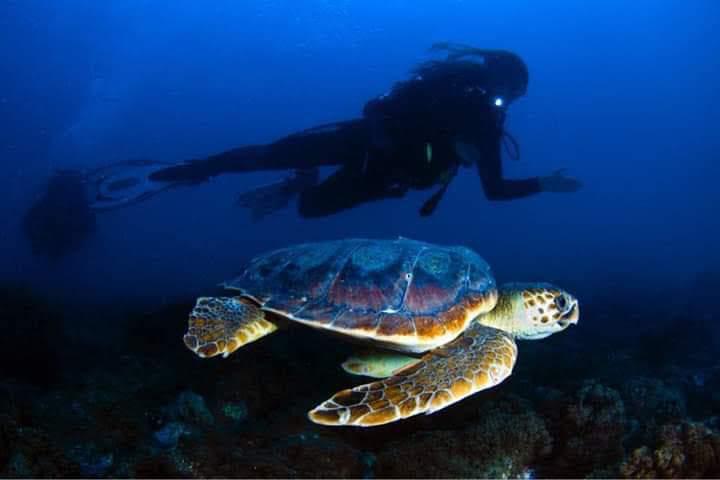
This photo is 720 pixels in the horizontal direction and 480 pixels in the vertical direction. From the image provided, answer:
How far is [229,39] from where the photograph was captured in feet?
241

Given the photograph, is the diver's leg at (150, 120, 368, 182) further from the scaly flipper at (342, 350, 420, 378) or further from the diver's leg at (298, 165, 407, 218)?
the scaly flipper at (342, 350, 420, 378)

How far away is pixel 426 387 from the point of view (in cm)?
Answer: 234

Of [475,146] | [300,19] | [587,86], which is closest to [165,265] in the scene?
[475,146]

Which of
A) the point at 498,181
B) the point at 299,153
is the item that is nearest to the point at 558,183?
the point at 498,181

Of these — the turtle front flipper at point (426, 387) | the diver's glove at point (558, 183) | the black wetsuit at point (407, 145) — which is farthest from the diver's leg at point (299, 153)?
the turtle front flipper at point (426, 387)

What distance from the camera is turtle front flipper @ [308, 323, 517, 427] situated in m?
2.14

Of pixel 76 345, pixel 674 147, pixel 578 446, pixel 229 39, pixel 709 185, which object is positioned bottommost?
pixel 709 185

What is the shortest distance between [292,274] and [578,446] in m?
2.54

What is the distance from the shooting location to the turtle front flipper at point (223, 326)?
9.34ft

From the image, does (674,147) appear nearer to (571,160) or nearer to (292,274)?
(571,160)

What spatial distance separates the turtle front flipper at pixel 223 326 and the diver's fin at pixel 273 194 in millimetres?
4956

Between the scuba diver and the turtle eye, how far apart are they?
2243mm

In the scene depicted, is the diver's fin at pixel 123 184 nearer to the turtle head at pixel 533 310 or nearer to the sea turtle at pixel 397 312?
the sea turtle at pixel 397 312

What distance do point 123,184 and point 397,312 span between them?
7409mm
